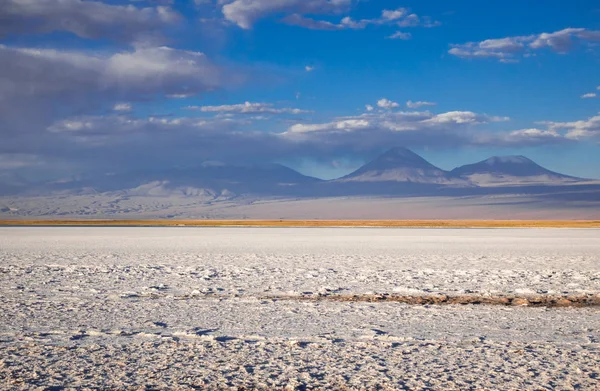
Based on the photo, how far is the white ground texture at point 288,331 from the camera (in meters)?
5.55

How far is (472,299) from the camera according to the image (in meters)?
10.2

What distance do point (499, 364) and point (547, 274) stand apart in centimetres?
877

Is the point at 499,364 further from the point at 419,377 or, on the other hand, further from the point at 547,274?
the point at 547,274

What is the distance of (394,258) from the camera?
17953 mm

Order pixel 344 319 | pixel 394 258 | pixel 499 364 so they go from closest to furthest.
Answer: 1. pixel 499 364
2. pixel 344 319
3. pixel 394 258

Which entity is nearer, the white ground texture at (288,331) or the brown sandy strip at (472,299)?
the white ground texture at (288,331)

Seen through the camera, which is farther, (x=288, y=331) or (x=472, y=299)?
(x=472, y=299)

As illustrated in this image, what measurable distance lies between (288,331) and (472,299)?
13.1 ft

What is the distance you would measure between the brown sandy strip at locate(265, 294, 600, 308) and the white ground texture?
0.19m

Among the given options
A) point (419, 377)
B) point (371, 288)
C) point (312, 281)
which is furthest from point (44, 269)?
point (419, 377)

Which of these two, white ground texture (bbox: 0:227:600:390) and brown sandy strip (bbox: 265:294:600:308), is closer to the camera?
white ground texture (bbox: 0:227:600:390)

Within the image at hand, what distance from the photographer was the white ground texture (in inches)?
218

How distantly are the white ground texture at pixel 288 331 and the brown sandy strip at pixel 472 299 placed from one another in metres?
0.19

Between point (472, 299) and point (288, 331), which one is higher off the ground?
point (288, 331)
